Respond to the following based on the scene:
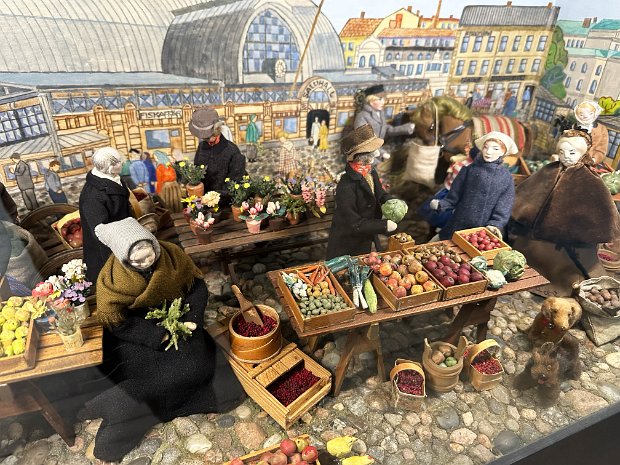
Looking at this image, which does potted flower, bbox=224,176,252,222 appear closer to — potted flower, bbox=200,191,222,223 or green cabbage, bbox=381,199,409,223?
potted flower, bbox=200,191,222,223

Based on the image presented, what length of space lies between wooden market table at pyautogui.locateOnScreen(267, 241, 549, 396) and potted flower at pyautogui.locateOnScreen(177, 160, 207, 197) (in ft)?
5.41

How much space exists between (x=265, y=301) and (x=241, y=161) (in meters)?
1.70

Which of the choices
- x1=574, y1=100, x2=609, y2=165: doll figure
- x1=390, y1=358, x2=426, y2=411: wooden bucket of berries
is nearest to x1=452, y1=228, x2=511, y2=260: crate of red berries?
x1=390, y1=358, x2=426, y2=411: wooden bucket of berries

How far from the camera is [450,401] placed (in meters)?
3.94

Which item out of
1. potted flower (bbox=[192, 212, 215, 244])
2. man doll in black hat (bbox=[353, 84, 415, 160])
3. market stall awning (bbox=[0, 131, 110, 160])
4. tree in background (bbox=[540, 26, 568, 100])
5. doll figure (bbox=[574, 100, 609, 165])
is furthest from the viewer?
tree in background (bbox=[540, 26, 568, 100])

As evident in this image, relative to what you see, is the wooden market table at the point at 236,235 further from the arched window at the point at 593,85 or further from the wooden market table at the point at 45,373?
the arched window at the point at 593,85

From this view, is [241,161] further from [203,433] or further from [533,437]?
[533,437]

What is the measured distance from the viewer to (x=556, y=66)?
7672mm

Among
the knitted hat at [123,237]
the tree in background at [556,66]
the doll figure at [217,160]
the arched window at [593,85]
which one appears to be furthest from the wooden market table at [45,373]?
the tree in background at [556,66]

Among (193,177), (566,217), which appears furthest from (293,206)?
(566,217)

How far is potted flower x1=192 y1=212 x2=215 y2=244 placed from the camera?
177 inches

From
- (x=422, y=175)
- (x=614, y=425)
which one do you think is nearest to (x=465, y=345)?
(x=614, y=425)

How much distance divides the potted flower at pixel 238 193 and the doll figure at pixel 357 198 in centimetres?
112

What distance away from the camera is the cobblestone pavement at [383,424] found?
11.2 ft
